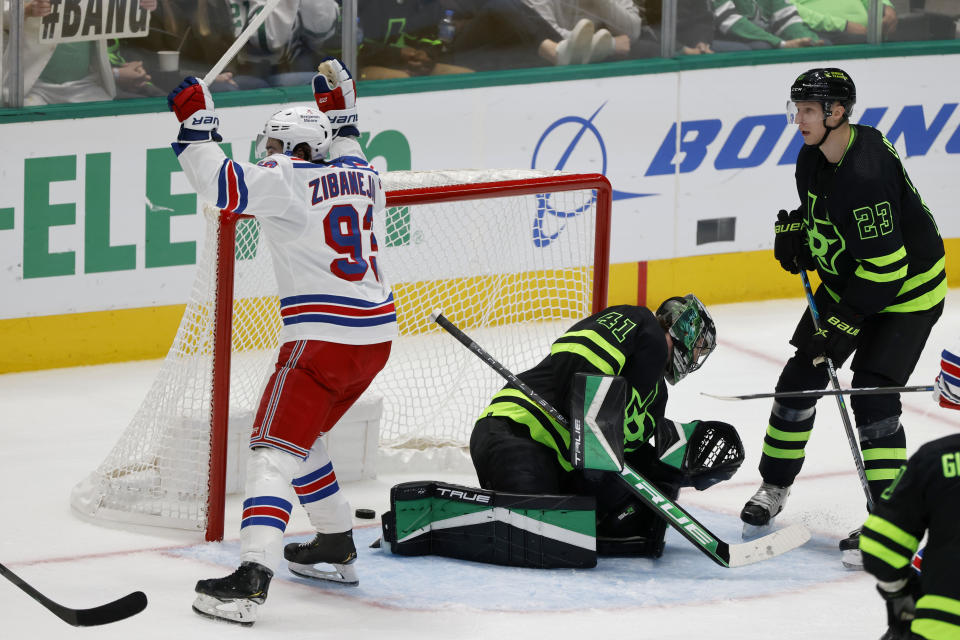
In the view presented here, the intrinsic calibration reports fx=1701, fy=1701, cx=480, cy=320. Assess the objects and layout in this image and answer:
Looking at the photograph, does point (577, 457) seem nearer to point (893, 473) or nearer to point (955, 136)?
point (893, 473)

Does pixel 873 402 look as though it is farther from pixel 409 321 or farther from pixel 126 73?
pixel 126 73

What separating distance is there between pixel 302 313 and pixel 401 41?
2.84 meters

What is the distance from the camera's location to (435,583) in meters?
4.02

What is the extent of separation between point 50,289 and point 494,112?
6.09 ft

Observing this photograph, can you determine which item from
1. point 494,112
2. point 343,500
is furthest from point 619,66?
point 343,500

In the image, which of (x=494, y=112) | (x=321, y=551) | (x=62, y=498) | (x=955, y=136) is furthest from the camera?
(x=955, y=136)

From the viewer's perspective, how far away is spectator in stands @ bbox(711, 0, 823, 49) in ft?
23.4

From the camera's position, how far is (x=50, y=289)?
5875 millimetres

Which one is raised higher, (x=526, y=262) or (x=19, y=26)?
(x=19, y=26)

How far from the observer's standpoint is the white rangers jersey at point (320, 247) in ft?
12.5

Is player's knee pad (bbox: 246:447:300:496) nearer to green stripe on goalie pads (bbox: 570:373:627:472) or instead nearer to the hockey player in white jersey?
the hockey player in white jersey

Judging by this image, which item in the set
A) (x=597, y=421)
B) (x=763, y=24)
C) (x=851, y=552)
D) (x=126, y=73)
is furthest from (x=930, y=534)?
(x=763, y=24)

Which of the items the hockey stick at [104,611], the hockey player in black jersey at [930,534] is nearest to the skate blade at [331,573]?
the hockey stick at [104,611]

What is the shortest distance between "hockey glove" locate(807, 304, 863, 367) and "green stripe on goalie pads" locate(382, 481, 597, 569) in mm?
744
